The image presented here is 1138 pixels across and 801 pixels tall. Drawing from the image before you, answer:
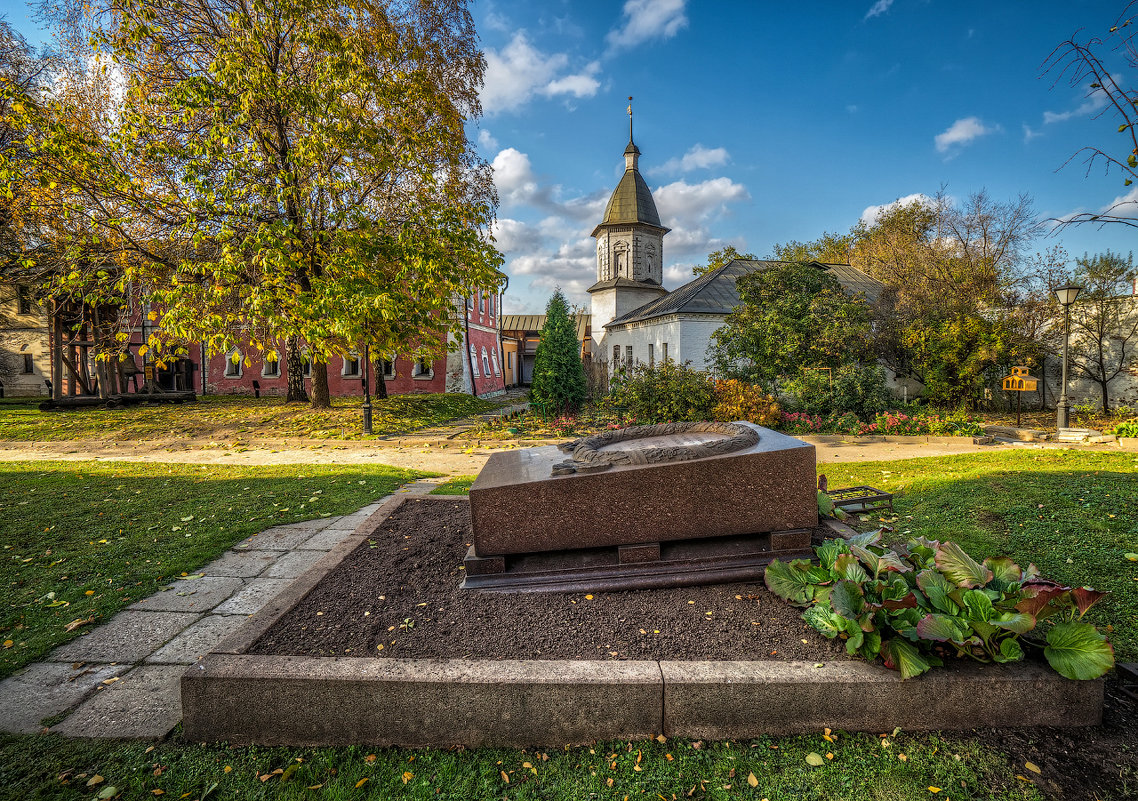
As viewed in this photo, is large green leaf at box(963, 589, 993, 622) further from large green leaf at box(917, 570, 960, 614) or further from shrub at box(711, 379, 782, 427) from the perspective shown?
shrub at box(711, 379, 782, 427)

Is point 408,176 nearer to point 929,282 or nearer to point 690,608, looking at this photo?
point 690,608

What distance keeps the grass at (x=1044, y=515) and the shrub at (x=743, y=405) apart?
3789 millimetres

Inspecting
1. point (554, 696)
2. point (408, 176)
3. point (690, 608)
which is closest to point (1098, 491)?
point (690, 608)

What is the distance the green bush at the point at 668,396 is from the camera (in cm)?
1130

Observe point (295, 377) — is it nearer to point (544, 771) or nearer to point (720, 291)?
point (544, 771)

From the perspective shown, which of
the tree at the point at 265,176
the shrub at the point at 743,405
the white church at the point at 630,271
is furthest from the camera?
the white church at the point at 630,271

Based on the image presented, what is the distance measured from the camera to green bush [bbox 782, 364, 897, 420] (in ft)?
40.1

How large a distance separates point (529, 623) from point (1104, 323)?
20252 mm

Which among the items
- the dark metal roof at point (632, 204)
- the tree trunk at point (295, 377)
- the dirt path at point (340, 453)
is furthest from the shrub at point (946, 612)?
the dark metal roof at point (632, 204)

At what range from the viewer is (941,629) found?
2.24m

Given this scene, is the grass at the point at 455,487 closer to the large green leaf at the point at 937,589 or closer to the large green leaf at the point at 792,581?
the large green leaf at the point at 792,581

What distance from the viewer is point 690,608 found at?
119 inches

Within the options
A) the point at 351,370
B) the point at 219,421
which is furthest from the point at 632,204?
the point at 219,421

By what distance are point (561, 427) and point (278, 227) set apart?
7.24 meters
